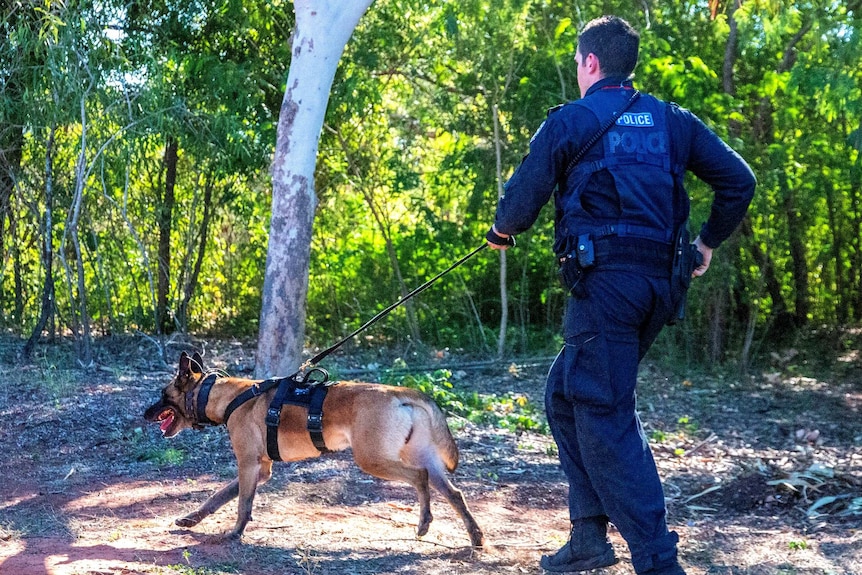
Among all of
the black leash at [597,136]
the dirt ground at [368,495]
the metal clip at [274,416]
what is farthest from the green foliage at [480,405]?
the black leash at [597,136]

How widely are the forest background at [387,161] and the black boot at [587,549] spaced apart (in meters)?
5.74

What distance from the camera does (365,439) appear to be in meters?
4.70

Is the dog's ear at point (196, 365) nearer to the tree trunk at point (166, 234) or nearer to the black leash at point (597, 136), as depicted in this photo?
the black leash at point (597, 136)

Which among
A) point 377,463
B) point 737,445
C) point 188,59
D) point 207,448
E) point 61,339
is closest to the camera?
point 377,463

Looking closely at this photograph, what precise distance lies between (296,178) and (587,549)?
487 cm

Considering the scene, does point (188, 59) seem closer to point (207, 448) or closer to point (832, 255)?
point (207, 448)

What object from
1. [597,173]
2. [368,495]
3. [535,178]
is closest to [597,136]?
[597,173]

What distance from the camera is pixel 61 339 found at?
1096 cm

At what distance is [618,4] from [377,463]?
24.0 ft

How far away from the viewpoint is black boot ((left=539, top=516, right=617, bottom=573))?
3.81m

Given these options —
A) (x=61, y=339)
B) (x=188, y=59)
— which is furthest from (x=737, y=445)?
(x=61, y=339)

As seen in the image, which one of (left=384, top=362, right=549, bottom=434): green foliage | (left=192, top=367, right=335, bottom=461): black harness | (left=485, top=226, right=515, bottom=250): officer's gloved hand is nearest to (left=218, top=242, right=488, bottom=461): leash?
(left=192, top=367, right=335, bottom=461): black harness

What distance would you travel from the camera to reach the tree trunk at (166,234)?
11.3 m

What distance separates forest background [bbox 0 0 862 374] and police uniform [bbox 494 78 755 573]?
5391mm
